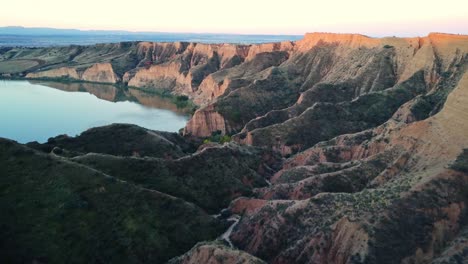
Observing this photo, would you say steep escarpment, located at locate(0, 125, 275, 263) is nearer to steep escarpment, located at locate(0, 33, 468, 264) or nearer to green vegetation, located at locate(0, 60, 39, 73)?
steep escarpment, located at locate(0, 33, 468, 264)

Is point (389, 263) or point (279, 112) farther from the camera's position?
point (279, 112)

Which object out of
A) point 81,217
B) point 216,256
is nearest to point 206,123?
point 81,217

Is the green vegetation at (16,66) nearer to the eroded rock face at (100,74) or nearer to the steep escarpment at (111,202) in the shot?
the eroded rock face at (100,74)

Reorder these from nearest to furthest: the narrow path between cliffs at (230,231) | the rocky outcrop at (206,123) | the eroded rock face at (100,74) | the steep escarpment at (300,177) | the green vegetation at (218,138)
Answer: the steep escarpment at (300,177) → the narrow path between cliffs at (230,231) → the green vegetation at (218,138) → the rocky outcrop at (206,123) → the eroded rock face at (100,74)

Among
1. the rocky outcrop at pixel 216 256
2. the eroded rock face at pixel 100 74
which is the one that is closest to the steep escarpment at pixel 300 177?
the rocky outcrop at pixel 216 256

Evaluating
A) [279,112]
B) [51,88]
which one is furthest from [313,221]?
[51,88]

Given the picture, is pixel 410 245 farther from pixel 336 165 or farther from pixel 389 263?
pixel 336 165

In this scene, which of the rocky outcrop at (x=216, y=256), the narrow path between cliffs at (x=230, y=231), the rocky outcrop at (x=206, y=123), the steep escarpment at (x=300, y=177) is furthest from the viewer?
the rocky outcrop at (x=206, y=123)

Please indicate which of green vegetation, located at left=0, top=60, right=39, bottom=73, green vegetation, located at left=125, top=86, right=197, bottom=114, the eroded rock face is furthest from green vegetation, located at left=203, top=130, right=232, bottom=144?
green vegetation, located at left=0, top=60, right=39, bottom=73
